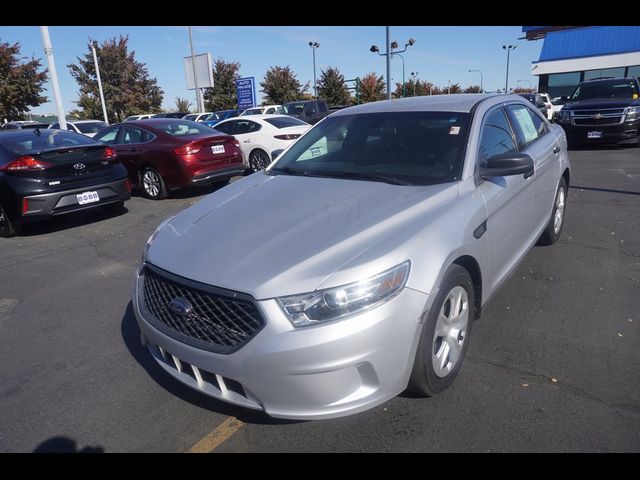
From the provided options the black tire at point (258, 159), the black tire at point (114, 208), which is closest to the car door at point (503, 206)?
the black tire at point (114, 208)

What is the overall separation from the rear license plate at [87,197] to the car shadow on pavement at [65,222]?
2.34 ft

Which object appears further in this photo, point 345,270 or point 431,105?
point 431,105

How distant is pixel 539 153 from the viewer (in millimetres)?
4207

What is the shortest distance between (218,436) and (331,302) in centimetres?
102

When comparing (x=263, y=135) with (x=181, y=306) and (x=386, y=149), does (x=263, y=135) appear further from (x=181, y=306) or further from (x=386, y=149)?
(x=181, y=306)

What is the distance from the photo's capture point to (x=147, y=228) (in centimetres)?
684

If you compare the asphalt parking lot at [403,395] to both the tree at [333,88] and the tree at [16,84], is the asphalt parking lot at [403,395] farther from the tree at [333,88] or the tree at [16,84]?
the tree at [333,88]

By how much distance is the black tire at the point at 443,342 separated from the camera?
2.34 metres

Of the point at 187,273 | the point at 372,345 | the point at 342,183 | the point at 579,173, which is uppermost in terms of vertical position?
A: the point at 342,183

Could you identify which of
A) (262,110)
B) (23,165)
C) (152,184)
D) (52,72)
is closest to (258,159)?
(152,184)

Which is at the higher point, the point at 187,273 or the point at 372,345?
the point at 187,273

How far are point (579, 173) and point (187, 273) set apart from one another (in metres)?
9.47
